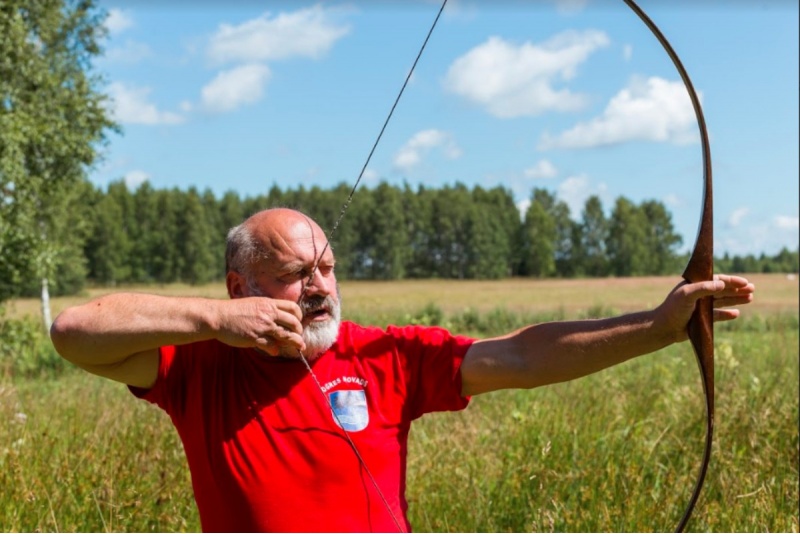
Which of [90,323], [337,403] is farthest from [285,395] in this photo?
[90,323]

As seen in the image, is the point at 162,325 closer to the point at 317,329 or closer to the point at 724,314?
the point at 317,329

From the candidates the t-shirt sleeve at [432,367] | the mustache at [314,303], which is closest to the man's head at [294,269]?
the mustache at [314,303]

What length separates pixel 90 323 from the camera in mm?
2221

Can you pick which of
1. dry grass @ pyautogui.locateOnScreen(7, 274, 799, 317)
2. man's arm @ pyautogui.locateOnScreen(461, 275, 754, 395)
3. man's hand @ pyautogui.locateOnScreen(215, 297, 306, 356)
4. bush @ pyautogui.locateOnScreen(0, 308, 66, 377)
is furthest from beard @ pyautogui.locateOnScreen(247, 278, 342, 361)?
dry grass @ pyautogui.locateOnScreen(7, 274, 799, 317)

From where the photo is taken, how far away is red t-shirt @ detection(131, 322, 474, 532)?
7.49 feet

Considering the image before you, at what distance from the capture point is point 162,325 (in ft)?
7.09

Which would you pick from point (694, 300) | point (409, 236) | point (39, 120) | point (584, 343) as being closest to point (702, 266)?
point (694, 300)

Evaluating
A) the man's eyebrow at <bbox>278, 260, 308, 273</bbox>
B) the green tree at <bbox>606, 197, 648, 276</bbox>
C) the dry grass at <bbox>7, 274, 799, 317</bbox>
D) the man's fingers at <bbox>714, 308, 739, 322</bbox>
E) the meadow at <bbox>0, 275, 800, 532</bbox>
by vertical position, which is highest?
the green tree at <bbox>606, 197, 648, 276</bbox>

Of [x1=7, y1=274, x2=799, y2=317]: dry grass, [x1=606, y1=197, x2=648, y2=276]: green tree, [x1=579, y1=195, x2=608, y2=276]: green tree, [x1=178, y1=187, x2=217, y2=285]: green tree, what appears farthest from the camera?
[x1=178, y1=187, x2=217, y2=285]: green tree

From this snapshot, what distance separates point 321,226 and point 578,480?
212 centimetres

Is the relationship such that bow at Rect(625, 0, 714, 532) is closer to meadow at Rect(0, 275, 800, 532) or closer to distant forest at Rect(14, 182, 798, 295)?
meadow at Rect(0, 275, 800, 532)

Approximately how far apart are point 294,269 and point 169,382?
53cm

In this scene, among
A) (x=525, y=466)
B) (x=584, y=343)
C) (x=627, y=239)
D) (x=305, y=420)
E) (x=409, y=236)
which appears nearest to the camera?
(x=584, y=343)

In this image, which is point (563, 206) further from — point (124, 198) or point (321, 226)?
point (321, 226)
